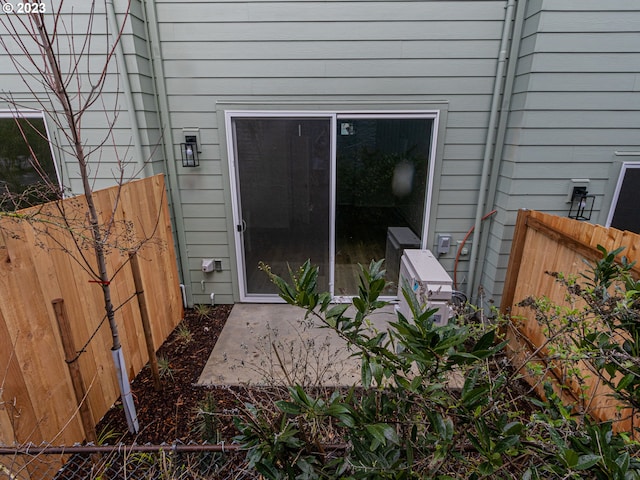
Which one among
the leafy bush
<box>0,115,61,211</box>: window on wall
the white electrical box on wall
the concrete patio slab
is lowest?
the concrete patio slab

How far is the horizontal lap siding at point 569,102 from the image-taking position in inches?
109

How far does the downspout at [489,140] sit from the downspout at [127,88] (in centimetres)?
333

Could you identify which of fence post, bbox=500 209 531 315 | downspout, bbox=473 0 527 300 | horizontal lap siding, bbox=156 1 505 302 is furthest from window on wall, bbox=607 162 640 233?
horizontal lap siding, bbox=156 1 505 302

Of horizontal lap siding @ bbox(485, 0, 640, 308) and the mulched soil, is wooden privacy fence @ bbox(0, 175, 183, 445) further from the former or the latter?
horizontal lap siding @ bbox(485, 0, 640, 308)

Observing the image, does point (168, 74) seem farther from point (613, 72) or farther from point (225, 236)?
point (613, 72)

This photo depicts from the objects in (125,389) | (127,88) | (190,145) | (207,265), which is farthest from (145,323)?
(127,88)

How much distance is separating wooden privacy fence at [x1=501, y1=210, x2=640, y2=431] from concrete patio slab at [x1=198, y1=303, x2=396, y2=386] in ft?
4.03

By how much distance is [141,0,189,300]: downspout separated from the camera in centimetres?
311

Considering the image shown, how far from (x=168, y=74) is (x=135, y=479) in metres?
3.41

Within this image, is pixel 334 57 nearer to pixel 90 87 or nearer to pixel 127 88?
pixel 127 88

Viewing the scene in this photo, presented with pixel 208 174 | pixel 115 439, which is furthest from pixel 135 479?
pixel 208 174

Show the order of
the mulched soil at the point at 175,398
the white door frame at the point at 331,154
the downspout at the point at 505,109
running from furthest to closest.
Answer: the white door frame at the point at 331,154 < the downspout at the point at 505,109 < the mulched soil at the point at 175,398

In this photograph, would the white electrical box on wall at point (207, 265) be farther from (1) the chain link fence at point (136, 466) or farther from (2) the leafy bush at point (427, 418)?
(2) the leafy bush at point (427, 418)

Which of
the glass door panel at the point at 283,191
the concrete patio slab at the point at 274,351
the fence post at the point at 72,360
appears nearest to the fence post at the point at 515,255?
the concrete patio slab at the point at 274,351
